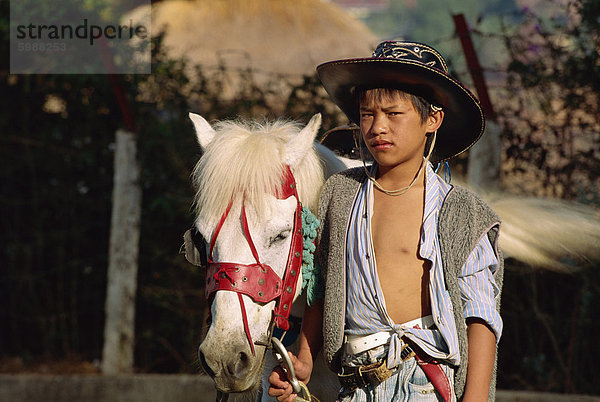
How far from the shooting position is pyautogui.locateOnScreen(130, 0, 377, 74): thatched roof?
985 centimetres

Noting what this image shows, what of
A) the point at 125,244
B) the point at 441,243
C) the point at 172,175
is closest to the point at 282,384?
the point at 441,243

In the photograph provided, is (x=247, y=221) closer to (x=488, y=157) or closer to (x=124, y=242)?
(x=488, y=157)

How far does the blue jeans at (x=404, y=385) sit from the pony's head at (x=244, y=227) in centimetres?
33

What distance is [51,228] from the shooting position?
226 inches

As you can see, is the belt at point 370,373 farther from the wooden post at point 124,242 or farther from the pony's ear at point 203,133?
the wooden post at point 124,242

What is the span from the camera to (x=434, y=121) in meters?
2.13

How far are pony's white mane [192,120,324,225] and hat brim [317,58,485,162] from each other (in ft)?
0.77

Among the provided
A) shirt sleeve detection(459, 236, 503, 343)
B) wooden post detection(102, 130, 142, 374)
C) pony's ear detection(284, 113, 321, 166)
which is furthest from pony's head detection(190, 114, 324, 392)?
wooden post detection(102, 130, 142, 374)

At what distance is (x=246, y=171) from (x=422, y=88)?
61cm

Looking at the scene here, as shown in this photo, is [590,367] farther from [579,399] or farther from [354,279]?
[354,279]

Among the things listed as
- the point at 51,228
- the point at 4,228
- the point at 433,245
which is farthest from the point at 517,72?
the point at 4,228

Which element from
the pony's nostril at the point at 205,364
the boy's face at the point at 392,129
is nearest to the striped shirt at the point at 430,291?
the boy's face at the point at 392,129

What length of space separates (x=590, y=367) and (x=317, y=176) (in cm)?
319

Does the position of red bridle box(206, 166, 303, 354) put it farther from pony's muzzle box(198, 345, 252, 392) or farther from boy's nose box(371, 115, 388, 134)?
boy's nose box(371, 115, 388, 134)
